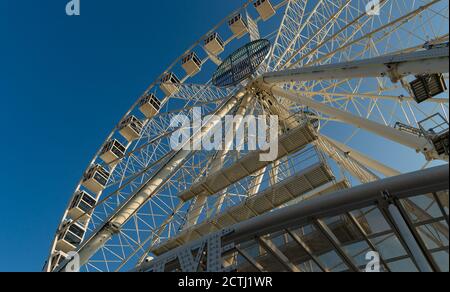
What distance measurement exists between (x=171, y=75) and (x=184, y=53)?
1702 mm

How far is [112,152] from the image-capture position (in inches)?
1053

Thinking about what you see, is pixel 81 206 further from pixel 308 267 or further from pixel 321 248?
pixel 321 248

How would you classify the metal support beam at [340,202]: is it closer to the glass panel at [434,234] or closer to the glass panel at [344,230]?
the glass panel at [434,234]

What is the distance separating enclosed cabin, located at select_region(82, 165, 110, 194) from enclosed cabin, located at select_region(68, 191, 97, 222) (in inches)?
41.2

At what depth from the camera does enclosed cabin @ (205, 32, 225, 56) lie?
95.7 ft

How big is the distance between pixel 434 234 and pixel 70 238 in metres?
17.5

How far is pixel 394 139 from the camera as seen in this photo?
1245cm

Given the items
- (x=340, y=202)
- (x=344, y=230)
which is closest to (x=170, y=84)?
(x=344, y=230)

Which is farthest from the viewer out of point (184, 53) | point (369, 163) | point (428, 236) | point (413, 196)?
point (184, 53)

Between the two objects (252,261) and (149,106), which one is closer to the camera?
(252,261)

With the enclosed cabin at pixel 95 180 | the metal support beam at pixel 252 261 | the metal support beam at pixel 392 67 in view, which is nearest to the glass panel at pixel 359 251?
the metal support beam at pixel 252 261
